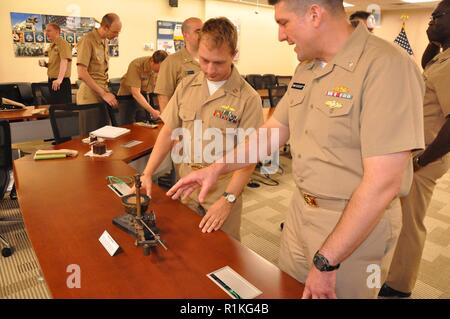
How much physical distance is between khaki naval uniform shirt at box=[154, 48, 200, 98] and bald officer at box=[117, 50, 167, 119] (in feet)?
1.47

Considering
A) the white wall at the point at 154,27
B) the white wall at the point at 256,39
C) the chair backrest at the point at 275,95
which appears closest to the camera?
the chair backrest at the point at 275,95

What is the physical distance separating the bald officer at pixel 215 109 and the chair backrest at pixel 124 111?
75.4 inches

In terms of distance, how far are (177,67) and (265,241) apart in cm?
177

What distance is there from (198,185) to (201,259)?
377mm

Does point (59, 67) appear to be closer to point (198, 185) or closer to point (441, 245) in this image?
point (198, 185)

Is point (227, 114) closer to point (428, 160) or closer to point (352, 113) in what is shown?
point (352, 113)

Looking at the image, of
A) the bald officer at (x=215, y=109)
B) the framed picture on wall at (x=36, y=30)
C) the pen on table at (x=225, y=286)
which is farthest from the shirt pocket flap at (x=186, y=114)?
the framed picture on wall at (x=36, y=30)

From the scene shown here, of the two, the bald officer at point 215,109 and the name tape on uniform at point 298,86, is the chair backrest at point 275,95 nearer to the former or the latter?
the bald officer at point 215,109

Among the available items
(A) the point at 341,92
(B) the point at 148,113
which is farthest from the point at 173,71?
(A) the point at 341,92

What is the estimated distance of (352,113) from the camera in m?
1.01

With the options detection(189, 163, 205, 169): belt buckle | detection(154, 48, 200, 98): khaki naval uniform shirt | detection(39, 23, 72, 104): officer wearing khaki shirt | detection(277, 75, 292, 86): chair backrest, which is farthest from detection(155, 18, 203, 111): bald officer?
detection(277, 75, 292, 86): chair backrest

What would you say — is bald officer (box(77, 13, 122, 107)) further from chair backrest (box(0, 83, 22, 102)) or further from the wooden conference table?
the wooden conference table

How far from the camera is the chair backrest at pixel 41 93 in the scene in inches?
198

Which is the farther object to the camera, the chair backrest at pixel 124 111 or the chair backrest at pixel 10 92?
the chair backrest at pixel 10 92
